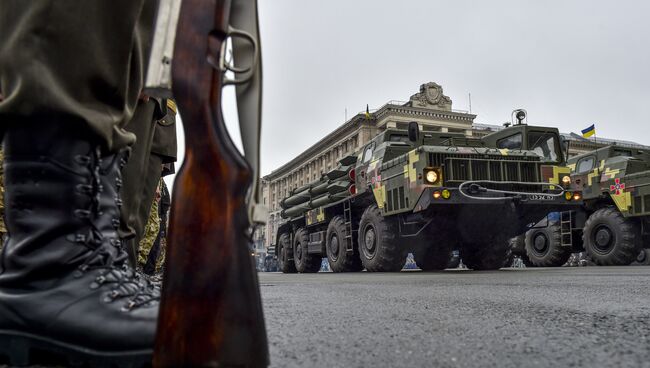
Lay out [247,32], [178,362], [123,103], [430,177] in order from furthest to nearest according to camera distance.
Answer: [430,177]
[123,103]
[247,32]
[178,362]

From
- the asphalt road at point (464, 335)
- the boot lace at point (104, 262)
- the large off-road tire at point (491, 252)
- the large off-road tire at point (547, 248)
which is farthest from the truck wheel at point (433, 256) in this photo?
the boot lace at point (104, 262)

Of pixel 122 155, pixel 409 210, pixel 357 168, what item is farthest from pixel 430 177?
pixel 122 155

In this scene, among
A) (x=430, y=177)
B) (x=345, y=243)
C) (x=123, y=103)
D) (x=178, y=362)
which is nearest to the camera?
(x=178, y=362)

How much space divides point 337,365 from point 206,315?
0.99ft

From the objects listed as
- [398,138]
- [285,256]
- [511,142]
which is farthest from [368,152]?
[285,256]

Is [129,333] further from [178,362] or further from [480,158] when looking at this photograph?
[480,158]

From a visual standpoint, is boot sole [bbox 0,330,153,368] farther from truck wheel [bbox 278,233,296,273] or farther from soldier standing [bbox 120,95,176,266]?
truck wheel [bbox 278,233,296,273]

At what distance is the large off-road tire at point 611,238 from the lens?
9.48 meters

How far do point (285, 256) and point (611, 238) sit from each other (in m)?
7.08

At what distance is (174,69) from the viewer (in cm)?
82

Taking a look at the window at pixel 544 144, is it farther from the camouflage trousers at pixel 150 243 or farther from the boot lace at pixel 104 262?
the boot lace at pixel 104 262

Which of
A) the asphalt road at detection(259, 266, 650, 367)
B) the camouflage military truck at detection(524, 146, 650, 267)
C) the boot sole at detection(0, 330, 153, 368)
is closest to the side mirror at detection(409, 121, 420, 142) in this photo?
the camouflage military truck at detection(524, 146, 650, 267)

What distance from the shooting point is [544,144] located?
8680 millimetres

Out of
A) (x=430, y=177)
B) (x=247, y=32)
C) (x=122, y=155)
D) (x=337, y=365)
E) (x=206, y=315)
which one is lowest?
(x=337, y=365)
